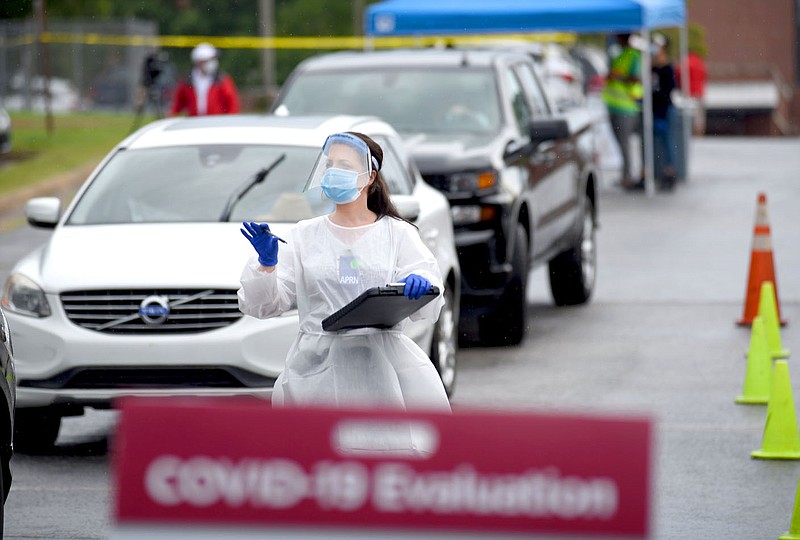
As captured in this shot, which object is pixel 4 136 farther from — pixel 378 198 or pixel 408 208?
pixel 378 198

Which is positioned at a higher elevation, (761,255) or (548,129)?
(548,129)

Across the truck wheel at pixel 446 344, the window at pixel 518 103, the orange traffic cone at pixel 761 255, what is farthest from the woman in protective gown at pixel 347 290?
the orange traffic cone at pixel 761 255

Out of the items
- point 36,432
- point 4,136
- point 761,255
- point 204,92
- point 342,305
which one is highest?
point 342,305

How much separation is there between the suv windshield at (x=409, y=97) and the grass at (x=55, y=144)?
8704mm

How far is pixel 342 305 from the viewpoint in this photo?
541 centimetres

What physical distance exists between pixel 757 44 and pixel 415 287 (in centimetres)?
6700

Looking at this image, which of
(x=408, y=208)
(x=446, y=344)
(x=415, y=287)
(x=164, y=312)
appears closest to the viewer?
(x=415, y=287)

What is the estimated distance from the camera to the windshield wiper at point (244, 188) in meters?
8.55

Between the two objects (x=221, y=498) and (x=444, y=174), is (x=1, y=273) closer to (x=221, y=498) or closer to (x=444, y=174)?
(x=444, y=174)

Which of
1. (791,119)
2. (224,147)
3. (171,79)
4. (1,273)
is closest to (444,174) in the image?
(224,147)

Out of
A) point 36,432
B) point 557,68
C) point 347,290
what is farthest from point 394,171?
point 557,68

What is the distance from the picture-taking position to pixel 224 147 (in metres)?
9.05

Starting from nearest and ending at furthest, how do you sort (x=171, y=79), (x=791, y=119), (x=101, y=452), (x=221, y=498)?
1. (x=221, y=498)
2. (x=101, y=452)
3. (x=171, y=79)
4. (x=791, y=119)

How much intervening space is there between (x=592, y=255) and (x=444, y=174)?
3.11 metres
